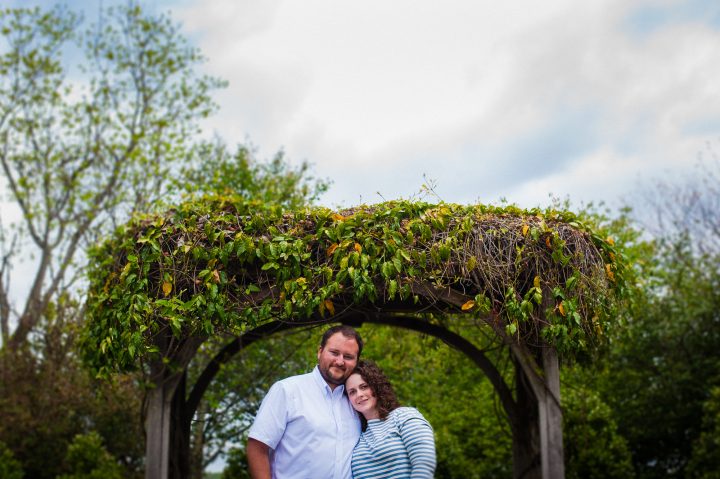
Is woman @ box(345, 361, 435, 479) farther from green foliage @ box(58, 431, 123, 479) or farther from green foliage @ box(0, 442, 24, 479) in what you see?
green foliage @ box(0, 442, 24, 479)

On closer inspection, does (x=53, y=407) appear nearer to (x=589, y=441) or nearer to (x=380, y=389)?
(x=589, y=441)

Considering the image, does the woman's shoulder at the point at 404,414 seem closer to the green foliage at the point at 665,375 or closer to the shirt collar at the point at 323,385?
the shirt collar at the point at 323,385

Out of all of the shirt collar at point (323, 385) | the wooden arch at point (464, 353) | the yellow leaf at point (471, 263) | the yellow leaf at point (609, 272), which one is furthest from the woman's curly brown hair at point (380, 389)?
the yellow leaf at point (609, 272)

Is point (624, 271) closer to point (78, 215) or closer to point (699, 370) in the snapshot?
point (699, 370)

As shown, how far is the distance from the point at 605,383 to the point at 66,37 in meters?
12.2

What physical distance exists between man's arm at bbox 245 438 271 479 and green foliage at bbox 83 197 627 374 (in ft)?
3.45

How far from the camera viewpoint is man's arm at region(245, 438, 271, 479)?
4.29 m

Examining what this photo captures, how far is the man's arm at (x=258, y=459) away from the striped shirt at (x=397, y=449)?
1.51 feet

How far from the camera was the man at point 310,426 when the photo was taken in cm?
430

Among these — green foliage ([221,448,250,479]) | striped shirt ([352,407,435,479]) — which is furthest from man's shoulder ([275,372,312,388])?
green foliage ([221,448,250,479])

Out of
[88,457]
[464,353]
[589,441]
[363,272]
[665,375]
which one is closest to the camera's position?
[363,272]

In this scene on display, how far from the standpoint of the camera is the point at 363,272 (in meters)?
5.09

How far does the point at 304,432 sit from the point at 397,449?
1.75 ft

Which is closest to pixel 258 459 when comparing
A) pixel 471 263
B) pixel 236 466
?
pixel 471 263
